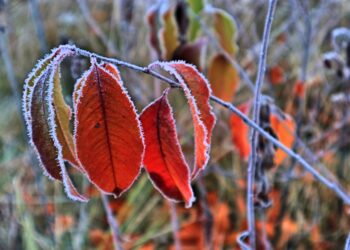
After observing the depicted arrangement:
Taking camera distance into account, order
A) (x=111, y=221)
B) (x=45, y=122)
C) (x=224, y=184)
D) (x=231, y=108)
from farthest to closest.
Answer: (x=224, y=184)
(x=111, y=221)
(x=231, y=108)
(x=45, y=122)

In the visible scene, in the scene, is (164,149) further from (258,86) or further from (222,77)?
(222,77)

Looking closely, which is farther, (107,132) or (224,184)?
(224,184)

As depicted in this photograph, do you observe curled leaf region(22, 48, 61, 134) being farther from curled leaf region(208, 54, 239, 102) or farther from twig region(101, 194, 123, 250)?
curled leaf region(208, 54, 239, 102)

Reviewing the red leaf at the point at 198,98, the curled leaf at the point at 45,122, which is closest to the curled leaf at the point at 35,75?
the curled leaf at the point at 45,122

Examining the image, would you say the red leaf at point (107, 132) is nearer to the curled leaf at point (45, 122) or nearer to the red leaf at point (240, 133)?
the curled leaf at point (45, 122)

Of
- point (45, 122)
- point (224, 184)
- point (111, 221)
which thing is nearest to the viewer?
point (45, 122)

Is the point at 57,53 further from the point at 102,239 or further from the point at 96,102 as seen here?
the point at 102,239

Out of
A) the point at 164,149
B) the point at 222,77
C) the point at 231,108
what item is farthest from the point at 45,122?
the point at 222,77
